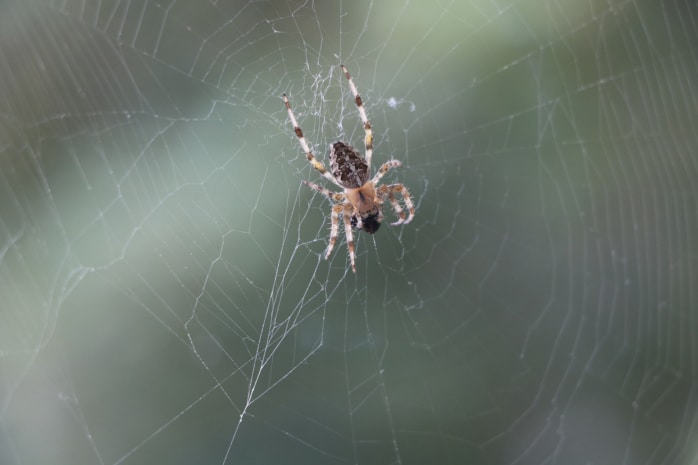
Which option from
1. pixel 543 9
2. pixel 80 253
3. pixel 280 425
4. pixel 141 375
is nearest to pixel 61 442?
pixel 141 375

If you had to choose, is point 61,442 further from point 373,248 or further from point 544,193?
point 544,193

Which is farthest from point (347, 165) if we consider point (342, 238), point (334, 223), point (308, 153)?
point (342, 238)

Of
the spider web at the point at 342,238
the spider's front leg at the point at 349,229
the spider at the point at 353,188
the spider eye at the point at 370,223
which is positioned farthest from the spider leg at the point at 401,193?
the spider web at the point at 342,238

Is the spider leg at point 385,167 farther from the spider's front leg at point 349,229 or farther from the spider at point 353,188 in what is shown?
the spider's front leg at point 349,229

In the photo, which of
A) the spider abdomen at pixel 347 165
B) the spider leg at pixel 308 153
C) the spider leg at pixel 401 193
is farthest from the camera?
the spider leg at pixel 401 193

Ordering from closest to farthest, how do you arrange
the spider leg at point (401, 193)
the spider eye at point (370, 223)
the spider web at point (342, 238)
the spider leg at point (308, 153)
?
the spider web at point (342, 238) < the spider leg at point (308, 153) < the spider eye at point (370, 223) < the spider leg at point (401, 193)

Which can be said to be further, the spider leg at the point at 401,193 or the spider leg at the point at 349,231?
the spider leg at the point at 401,193

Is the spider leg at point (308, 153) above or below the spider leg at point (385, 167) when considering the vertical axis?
above
